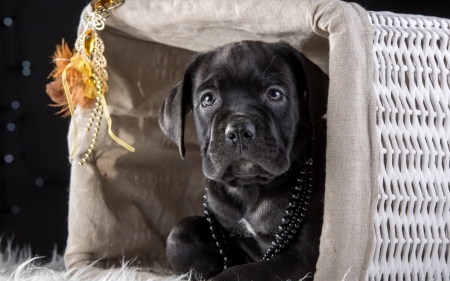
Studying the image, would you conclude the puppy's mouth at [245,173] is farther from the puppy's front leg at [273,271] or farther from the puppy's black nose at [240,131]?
the puppy's front leg at [273,271]

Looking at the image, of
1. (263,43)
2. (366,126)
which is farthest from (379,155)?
(263,43)

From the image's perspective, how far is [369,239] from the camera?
177cm

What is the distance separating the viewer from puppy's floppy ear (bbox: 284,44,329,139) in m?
2.04

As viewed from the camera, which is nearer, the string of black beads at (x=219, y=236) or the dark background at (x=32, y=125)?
the string of black beads at (x=219, y=236)

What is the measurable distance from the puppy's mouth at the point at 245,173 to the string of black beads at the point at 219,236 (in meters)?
0.26

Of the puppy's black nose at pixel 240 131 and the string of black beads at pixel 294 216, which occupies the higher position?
the puppy's black nose at pixel 240 131

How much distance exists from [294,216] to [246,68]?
1.73 feet

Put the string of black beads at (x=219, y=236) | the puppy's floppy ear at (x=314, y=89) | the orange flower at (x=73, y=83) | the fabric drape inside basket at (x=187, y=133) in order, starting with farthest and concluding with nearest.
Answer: the orange flower at (x=73, y=83), the string of black beads at (x=219, y=236), the puppy's floppy ear at (x=314, y=89), the fabric drape inside basket at (x=187, y=133)

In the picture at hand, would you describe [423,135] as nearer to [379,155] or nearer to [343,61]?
[379,155]

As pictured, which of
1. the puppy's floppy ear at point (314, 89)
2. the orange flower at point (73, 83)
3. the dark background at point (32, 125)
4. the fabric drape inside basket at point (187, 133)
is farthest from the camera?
the dark background at point (32, 125)

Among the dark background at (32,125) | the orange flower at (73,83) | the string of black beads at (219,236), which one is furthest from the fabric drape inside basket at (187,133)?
the dark background at (32,125)

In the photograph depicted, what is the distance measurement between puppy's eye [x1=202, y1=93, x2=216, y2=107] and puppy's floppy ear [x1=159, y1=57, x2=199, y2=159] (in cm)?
11

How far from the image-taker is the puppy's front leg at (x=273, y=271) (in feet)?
6.18

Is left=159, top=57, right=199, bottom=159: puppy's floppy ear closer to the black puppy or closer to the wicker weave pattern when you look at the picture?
the black puppy
